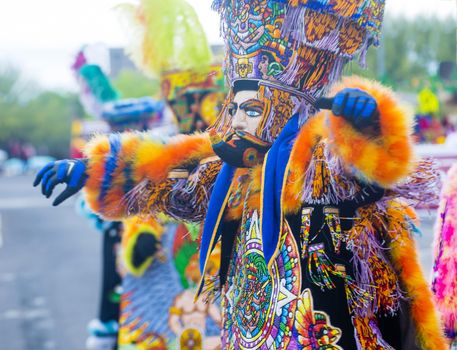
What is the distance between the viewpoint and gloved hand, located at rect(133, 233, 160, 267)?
3.22m

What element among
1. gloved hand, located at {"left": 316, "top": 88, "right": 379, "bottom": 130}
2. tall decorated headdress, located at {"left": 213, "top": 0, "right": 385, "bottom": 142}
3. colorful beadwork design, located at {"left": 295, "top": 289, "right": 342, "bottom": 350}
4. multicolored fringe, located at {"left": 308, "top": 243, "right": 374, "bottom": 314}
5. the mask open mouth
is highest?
tall decorated headdress, located at {"left": 213, "top": 0, "right": 385, "bottom": 142}

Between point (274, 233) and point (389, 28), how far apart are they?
1294 inches

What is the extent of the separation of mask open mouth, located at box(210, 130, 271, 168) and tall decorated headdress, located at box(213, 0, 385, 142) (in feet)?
0.09

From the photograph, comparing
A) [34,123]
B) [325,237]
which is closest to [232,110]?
[325,237]

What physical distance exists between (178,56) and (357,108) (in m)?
1.75

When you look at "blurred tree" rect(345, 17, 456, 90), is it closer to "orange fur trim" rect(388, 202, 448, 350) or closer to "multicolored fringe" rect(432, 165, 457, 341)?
"multicolored fringe" rect(432, 165, 457, 341)

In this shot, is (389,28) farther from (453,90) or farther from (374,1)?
(374,1)

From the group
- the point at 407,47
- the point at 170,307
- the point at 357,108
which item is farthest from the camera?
the point at 407,47

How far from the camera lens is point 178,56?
3.20 metres

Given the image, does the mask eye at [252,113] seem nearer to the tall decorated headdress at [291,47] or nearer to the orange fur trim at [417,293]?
the tall decorated headdress at [291,47]

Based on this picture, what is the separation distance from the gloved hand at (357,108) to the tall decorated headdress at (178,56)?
1.50m

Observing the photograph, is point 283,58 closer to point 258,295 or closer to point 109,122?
point 258,295

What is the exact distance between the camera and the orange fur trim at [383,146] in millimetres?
1605

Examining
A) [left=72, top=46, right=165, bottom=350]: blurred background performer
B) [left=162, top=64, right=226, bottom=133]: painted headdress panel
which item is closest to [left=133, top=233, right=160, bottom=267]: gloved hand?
[left=162, top=64, right=226, bottom=133]: painted headdress panel
